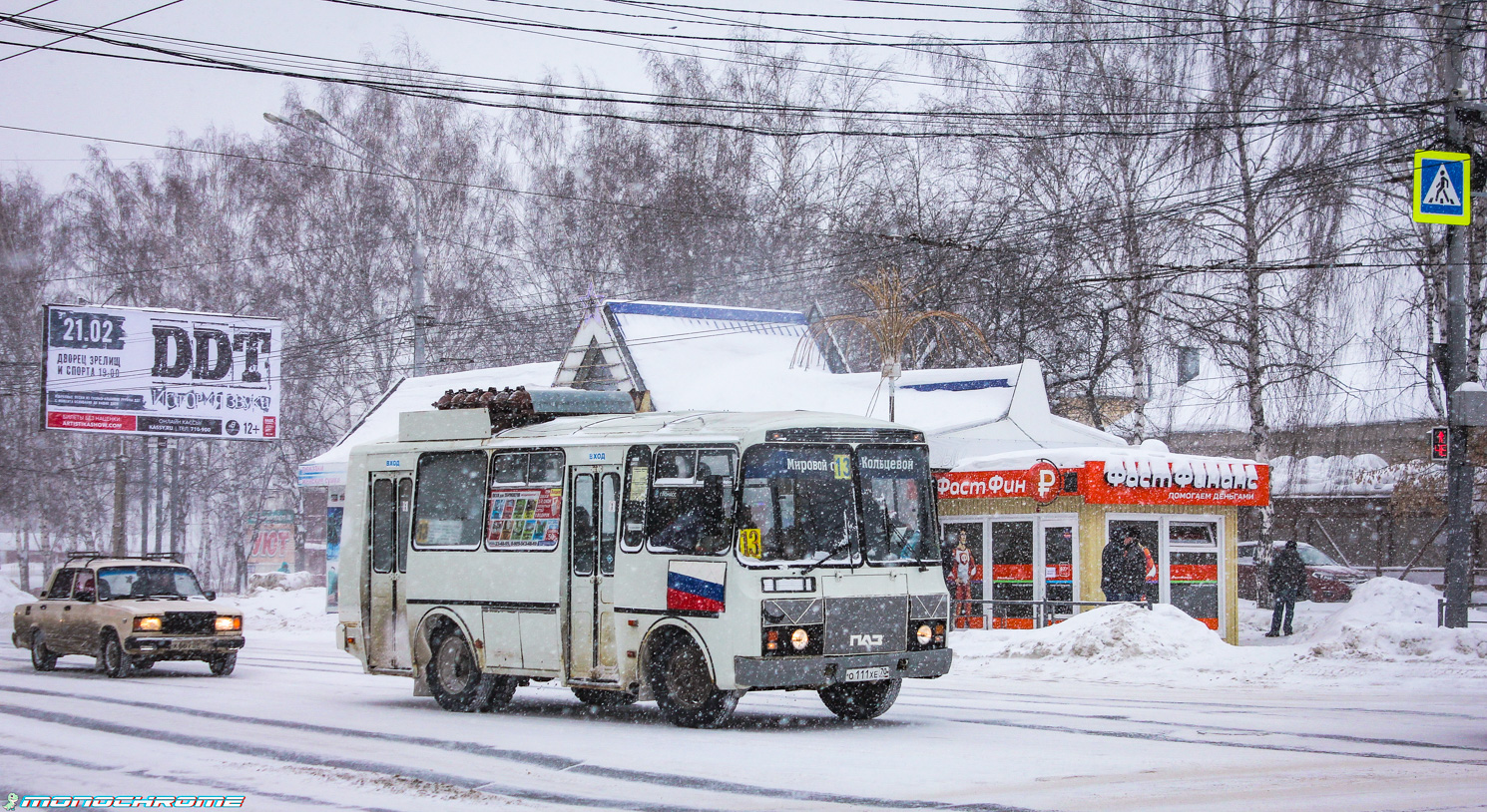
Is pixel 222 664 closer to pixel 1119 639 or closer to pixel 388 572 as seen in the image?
pixel 388 572

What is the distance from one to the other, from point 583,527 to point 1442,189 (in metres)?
12.2

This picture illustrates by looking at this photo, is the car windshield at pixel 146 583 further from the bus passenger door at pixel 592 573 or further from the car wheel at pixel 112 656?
the bus passenger door at pixel 592 573

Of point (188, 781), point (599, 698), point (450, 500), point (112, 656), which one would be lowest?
point (112, 656)

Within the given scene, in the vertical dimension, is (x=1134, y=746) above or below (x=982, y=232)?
below

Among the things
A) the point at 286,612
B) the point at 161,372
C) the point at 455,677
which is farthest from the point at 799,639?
the point at 161,372

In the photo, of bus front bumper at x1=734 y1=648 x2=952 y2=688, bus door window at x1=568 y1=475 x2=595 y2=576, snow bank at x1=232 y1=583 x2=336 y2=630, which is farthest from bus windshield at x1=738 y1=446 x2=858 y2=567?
snow bank at x1=232 y1=583 x2=336 y2=630

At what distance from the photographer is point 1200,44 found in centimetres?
3228

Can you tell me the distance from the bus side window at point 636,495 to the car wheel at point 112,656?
9.66m

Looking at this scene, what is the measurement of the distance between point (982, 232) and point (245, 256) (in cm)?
2991

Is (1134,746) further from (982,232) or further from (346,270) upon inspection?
(346,270)

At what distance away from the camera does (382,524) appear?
53.3ft

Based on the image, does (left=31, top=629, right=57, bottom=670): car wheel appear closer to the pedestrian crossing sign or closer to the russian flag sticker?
the russian flag sticker

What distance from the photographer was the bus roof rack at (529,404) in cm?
1555

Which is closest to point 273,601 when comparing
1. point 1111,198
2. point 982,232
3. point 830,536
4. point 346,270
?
point 346,270
